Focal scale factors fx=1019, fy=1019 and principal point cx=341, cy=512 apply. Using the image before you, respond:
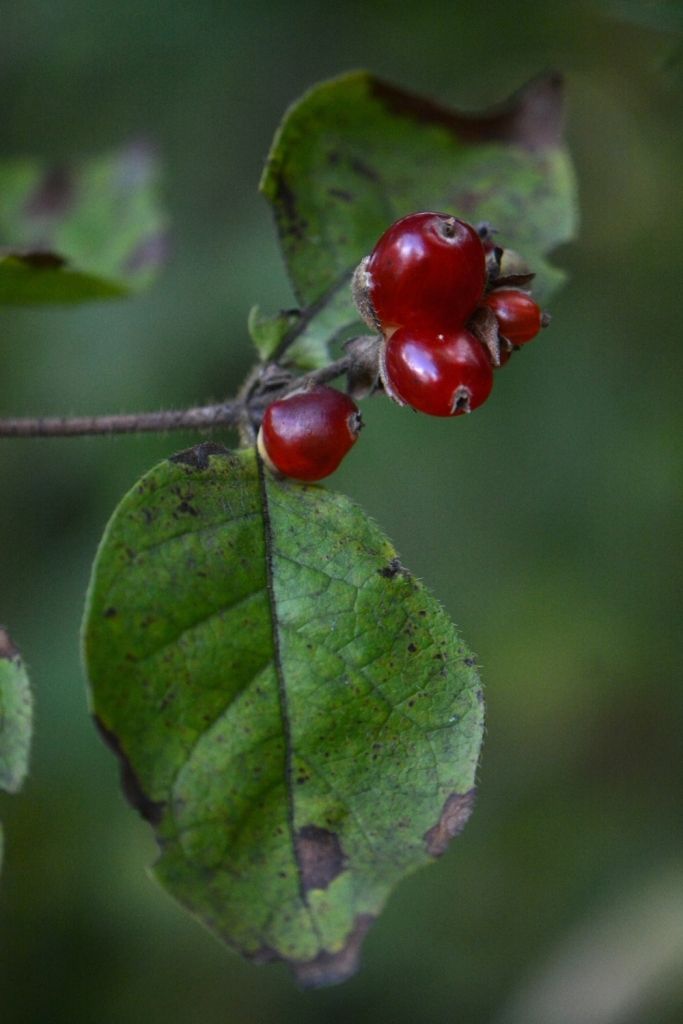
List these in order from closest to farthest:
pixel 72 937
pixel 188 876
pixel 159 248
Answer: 1. pixel 188 876
2. pixel 159 248
3. pixel 72 937

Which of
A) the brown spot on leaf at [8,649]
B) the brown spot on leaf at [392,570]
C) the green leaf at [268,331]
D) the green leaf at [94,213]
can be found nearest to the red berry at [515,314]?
the brown spot on leaf at [392,570]

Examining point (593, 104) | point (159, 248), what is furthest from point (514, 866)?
point (593, 104)

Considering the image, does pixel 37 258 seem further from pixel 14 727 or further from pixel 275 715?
pixel 275 715

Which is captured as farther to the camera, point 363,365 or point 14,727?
point 363,365

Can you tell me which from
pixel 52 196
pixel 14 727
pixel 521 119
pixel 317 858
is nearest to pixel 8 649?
pixel 14 727

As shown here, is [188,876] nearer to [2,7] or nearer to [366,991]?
[366,991]

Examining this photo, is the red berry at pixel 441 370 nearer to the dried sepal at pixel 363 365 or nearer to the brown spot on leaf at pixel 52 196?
the dried sepal at pixel 363 365
